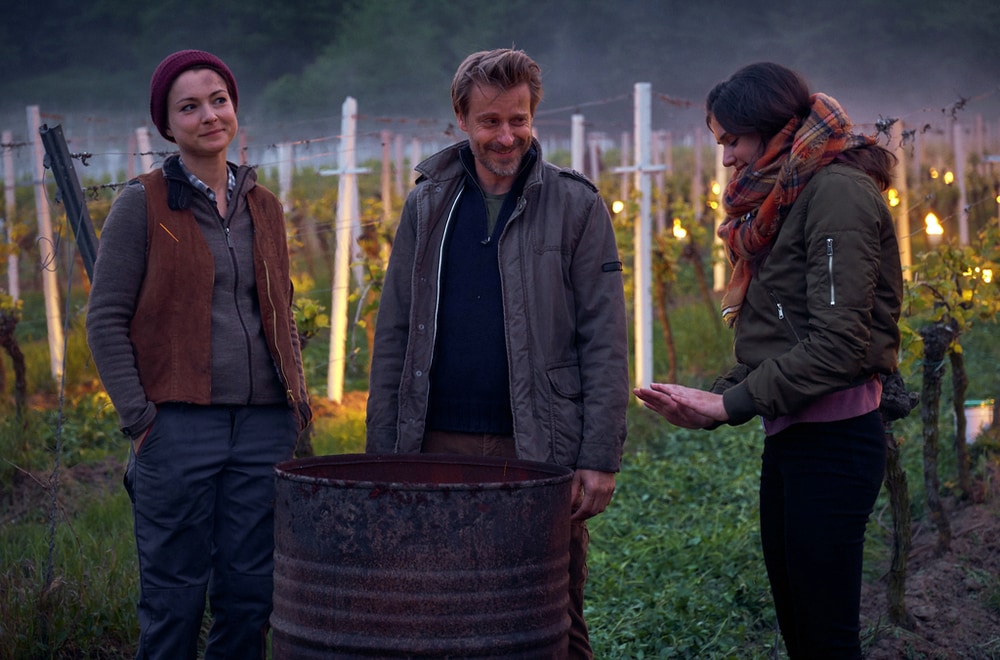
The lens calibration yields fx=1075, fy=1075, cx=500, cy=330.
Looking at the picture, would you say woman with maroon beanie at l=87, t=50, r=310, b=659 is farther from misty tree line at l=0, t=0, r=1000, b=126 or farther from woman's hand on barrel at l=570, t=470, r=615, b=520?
misty tree line at l=0, t=0, r=1000, b=126

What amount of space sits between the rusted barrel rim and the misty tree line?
36.2m

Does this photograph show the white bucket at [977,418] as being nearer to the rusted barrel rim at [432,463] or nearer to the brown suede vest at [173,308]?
the rusted barrel rim at [432,463]

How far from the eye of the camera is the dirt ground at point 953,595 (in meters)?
3.52

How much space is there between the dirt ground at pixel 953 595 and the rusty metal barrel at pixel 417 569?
6.06 feet

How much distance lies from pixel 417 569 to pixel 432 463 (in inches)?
18.7

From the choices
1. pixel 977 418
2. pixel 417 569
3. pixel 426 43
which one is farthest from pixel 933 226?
pixel 426 43

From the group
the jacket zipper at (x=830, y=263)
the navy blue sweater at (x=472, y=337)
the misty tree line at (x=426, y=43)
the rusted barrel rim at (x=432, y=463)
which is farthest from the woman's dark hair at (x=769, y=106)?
the misty tree line at (x=426, y=43)

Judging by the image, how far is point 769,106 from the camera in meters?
2.28

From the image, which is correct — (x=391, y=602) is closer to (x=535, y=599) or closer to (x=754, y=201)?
(x=535, y=599)

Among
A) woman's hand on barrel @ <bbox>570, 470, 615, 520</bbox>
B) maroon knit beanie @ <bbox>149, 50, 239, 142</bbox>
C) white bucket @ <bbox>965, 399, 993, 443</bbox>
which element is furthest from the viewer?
white bucket @ <bbox>965, 399, 993, 443</bbox>

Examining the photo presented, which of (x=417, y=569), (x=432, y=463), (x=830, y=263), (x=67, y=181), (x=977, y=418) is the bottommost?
(x=977, y=418)

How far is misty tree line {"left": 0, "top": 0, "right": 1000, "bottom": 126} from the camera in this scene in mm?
38375

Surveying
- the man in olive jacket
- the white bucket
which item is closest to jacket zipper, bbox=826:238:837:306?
the man in olive jacket

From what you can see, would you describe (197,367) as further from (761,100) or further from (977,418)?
(977,418)
